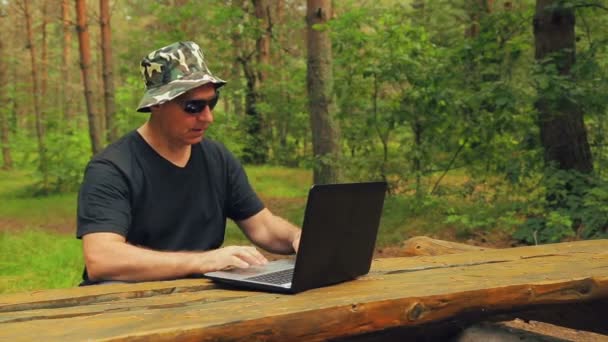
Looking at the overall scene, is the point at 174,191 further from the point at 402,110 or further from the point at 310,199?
the point at 402,110

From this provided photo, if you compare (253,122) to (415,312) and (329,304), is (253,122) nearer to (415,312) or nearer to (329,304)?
(415,312)

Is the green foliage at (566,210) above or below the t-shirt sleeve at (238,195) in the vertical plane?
below

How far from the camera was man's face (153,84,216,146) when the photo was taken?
10.6ft

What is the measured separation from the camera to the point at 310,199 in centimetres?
220

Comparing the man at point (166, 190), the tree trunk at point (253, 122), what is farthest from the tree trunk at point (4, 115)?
the man at point (166, 190)

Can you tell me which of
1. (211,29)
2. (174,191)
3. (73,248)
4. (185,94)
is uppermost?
(211,29)

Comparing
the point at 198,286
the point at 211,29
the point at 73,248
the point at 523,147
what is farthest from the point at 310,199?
the point at 211,29

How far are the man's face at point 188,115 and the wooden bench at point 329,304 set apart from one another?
0.83 m

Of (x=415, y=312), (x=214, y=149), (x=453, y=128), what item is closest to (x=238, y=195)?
(x=214, y=149)

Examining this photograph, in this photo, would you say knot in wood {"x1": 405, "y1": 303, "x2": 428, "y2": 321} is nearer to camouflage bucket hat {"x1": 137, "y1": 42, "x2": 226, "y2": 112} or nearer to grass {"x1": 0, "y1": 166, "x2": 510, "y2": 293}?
camouflage bucket hat {"x1": 137, "y1": 42, "x2": 226, "y2": 112}

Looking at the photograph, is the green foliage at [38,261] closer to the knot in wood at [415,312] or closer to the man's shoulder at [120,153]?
the man's shoulder at [120,153]

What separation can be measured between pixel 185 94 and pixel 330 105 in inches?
296

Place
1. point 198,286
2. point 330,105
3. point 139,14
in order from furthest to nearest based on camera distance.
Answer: point 139,14 → point 330,105 → point 198,286

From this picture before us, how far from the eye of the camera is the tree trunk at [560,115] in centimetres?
814
